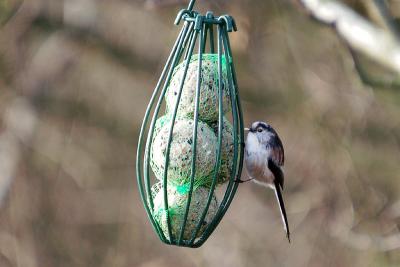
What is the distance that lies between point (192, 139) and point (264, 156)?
0.79 metres

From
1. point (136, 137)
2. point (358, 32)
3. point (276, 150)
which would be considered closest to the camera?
point (276, 150)

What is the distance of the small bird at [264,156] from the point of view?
4.79 meters

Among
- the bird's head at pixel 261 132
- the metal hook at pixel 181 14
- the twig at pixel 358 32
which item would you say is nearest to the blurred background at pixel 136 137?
the twig at pixel 358 32

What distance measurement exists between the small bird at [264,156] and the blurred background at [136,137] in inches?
106

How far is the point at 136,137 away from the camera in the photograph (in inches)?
386

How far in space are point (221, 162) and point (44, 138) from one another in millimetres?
6001

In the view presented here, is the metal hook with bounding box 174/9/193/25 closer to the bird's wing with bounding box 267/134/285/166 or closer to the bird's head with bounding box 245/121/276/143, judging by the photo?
the bird's head with bounding box 245/121/276/143

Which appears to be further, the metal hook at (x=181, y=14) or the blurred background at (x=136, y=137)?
Answer: the blurred background at (x=136, y=137)

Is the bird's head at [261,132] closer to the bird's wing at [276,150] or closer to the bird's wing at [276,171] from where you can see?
the bird's wing at [276,150]

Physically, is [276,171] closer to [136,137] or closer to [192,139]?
[192,139]

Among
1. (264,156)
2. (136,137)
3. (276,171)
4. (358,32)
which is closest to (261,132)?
(264,156)

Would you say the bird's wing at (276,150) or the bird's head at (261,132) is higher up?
the bird's head at (261,132)

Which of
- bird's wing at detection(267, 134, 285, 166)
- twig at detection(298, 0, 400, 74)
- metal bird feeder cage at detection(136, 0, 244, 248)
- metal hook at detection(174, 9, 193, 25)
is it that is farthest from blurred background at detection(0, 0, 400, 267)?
metal hook at detection(174, 9, 193, 25)

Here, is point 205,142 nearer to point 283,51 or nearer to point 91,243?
point 283,51
